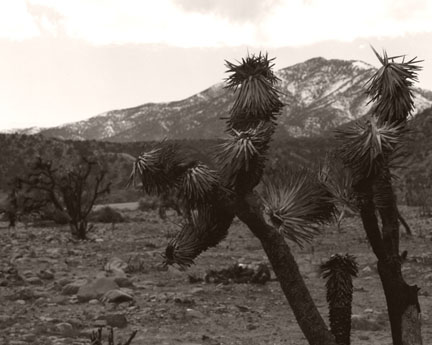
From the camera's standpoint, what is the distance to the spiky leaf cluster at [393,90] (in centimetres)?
492

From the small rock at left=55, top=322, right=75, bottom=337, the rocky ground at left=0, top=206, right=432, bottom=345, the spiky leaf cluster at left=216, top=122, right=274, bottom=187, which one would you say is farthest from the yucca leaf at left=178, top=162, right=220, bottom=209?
the small rock at left=55, top=322, right=75, bottom=337

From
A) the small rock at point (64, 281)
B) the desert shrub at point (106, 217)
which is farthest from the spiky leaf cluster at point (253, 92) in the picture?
the desert shrub at point (106, 217)

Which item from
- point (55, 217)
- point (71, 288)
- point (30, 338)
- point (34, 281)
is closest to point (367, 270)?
point (71, 288)

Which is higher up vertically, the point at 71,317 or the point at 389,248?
the point at 389,248

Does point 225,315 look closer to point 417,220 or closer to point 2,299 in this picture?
point 2,299

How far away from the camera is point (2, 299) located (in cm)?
1098

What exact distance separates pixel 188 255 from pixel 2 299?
7.04m

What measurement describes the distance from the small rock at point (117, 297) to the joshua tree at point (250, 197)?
5846 mm

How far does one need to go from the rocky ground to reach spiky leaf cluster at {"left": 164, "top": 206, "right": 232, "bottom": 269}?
7.55ft

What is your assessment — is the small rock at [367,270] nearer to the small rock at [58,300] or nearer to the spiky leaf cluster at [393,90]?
the small rock at [58,300]

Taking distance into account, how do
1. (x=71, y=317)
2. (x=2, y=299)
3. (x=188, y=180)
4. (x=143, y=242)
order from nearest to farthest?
(x=188, y=180)
(x=71, y=317)
(x=2, y=299)
(x=143, y=242)

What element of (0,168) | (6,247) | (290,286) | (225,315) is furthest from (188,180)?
(0,168)

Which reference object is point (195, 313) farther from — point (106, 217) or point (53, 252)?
point (106, 217)

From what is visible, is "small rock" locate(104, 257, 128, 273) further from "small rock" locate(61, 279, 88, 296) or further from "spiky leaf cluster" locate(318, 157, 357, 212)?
"spiky leaf cluster" locate(318, 157, 357, 212)
